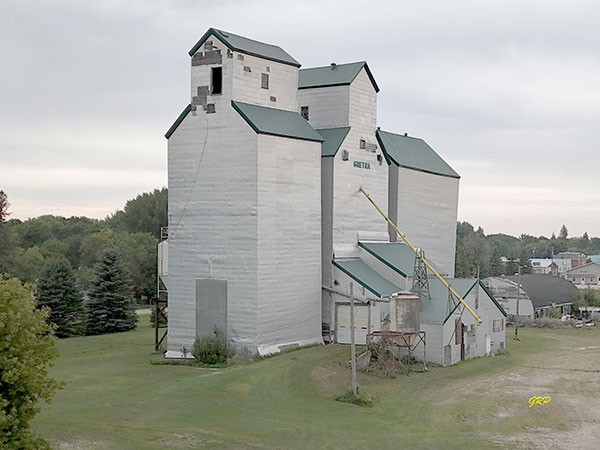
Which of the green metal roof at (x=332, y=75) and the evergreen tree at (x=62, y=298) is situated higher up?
the green metal roof at (x=332, y=75)

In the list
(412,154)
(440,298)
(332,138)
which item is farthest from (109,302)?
(440,298)

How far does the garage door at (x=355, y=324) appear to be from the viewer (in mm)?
41062

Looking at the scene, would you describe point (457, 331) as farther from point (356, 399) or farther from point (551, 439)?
point (551, 439)

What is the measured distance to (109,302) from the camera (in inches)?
2404

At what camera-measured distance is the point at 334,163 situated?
4353 centimetres

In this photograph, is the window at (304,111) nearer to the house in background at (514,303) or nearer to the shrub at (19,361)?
the house in background at (514,303)

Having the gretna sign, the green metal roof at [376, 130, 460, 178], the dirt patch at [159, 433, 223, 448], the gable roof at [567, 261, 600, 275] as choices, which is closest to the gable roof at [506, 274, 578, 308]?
the green metal roof at [376, 130, 460, 178]

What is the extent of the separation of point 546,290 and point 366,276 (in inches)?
1571

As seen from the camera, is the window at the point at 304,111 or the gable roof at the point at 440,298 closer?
the gable roof at the point at 440,298

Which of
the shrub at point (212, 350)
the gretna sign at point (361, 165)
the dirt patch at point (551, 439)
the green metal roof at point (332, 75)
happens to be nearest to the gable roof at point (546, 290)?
the gretna sign at point (361, 165)

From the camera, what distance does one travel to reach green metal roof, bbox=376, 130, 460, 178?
50.9 meters

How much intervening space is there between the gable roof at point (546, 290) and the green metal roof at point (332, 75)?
3396cm

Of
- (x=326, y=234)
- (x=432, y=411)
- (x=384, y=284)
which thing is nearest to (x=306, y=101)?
(x=326, y=234)

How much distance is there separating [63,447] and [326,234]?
997 inches
